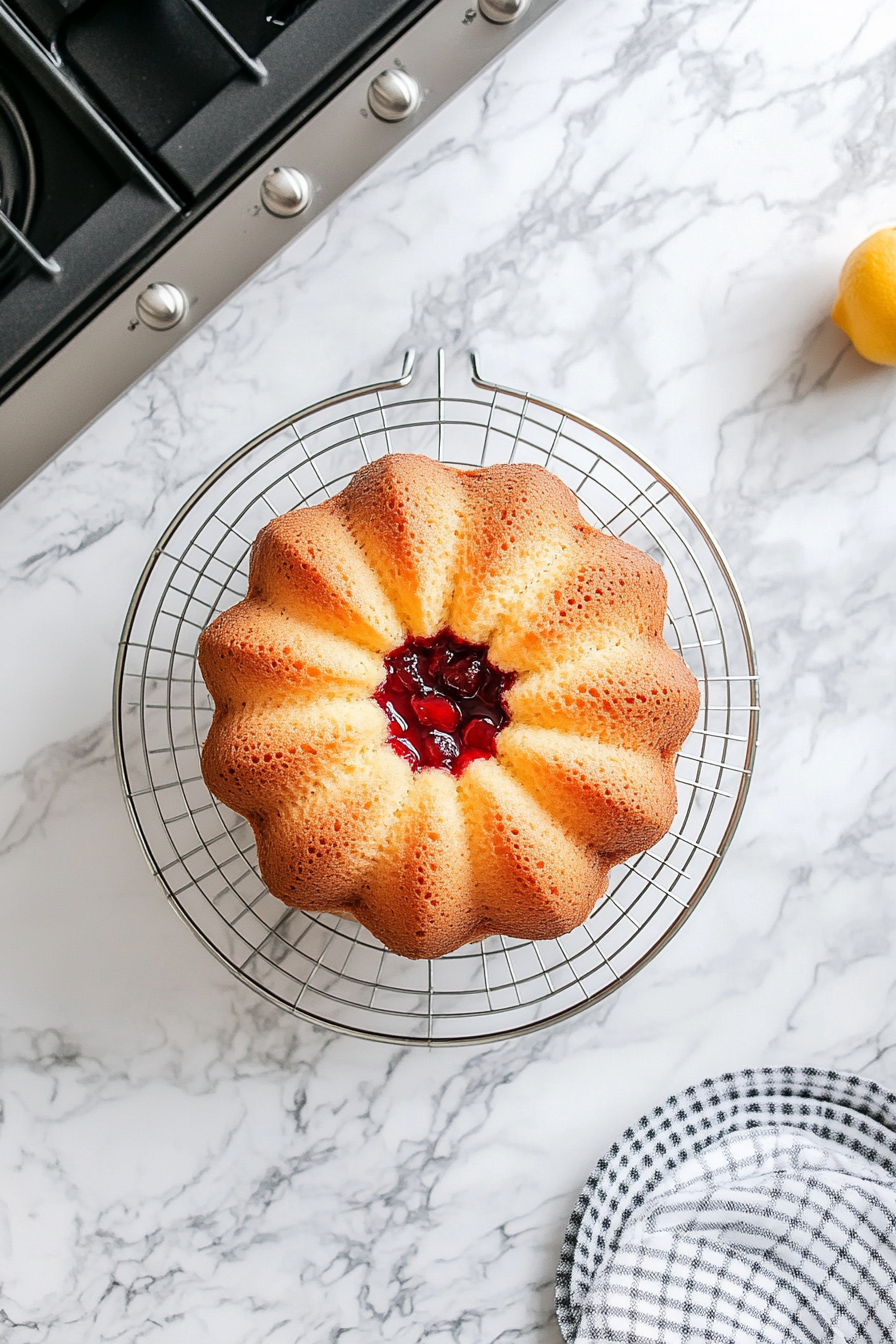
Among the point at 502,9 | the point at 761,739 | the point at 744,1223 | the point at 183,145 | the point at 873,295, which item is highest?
A: the point at 183,145

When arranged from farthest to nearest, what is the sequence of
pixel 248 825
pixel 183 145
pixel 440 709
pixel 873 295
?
1. pixel 248 825
2. pixel 873 295
3. pixel 440 709
4. pixel 183 145

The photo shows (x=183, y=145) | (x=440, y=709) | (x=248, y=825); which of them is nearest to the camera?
(x=183, y=145)

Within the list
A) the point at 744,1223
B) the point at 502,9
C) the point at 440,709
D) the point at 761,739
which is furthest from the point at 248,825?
the point at 502,9

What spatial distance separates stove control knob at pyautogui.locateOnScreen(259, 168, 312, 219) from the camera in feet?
3.51

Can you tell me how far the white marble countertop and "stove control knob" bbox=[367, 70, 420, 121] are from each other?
2.00ft

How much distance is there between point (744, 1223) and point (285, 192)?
1.54 meters

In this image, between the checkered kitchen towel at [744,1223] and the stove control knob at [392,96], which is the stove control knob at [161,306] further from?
the checkered kitchen towel at [744,1223]

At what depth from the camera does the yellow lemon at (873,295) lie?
1.56 metres

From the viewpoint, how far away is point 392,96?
1076 mm

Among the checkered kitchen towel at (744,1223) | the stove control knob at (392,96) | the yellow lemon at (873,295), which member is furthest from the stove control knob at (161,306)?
the checkered kitchen towel at (744,1223)

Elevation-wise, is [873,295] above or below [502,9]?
below

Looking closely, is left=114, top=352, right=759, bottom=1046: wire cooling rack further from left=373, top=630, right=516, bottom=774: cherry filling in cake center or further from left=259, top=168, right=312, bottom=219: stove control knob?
left=259, top=168, right=312, bottom=219: stove control knob

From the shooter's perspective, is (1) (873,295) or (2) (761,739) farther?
(2) (761,739)

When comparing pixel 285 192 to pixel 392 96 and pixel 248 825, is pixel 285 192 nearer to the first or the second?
pixel 392 96
